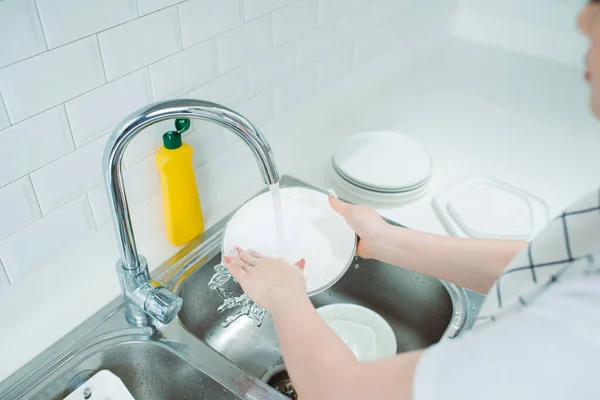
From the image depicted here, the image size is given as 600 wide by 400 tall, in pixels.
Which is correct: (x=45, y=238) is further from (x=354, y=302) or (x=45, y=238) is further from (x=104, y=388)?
(x=354, y=302)

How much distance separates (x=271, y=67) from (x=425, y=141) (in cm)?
53

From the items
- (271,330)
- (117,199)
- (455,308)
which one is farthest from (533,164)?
(117,199)

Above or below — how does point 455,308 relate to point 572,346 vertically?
below

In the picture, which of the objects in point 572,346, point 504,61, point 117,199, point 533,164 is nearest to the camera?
point 572,346

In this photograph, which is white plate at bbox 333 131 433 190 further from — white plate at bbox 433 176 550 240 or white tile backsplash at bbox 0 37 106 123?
white tile backsplash at bbox 0 37 106 123

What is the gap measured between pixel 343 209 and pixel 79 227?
443 millimetres

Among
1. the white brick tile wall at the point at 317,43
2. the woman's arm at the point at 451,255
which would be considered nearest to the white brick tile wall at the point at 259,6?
the white brick tile wall at the point at 317,43

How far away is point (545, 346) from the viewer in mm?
460

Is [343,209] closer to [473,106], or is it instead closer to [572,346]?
[572,346]

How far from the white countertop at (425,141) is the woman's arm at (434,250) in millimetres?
267

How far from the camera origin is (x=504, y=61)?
1838 millimetres

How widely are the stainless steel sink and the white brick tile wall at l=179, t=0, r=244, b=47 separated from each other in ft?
1.27

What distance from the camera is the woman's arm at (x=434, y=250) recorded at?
0.82 metres

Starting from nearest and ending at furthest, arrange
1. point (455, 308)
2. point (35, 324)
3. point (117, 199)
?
1. point (117, 199)
2. point (35, 324)
3. point (455, 308)
